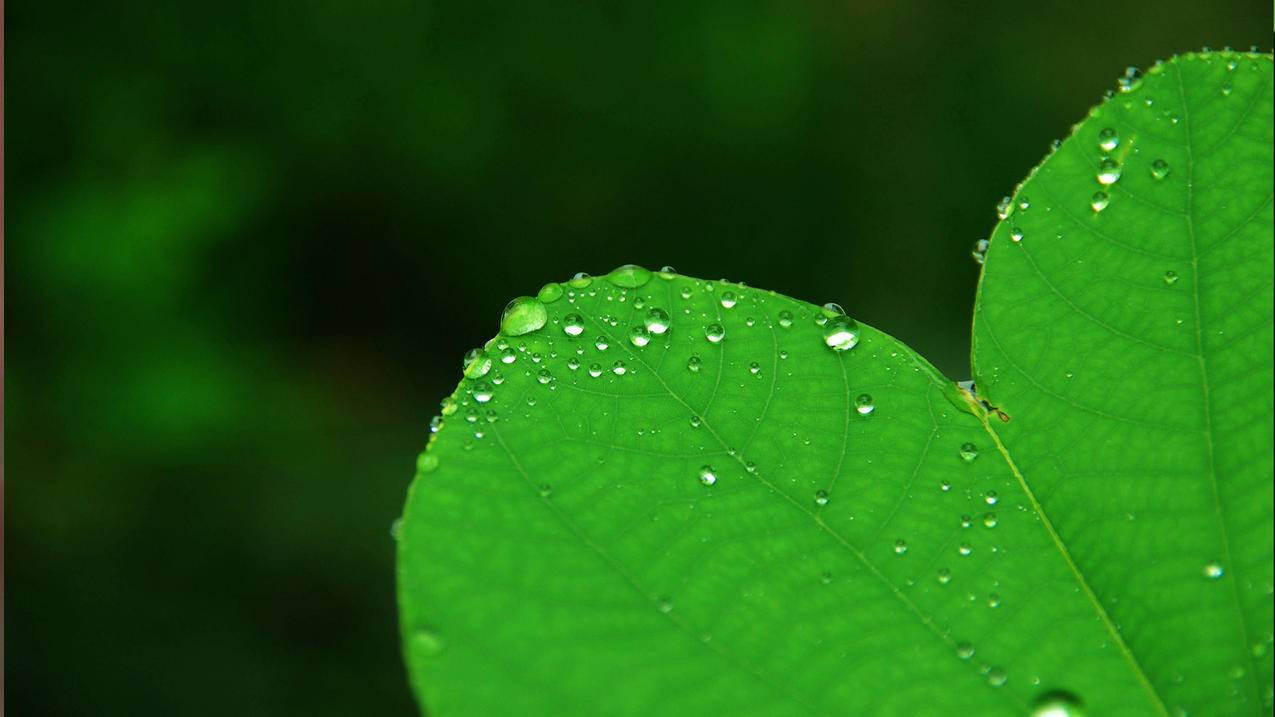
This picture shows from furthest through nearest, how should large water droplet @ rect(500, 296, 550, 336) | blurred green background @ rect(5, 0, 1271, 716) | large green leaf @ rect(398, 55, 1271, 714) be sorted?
blurred green background @ rect(5, 0, 1271, 716)
large water droplet @ rect(500, 296, 550, 336)
large green leaf @ rect(398, 55, 1271, 714)

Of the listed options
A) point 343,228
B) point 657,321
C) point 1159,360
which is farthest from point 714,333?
point 343,228

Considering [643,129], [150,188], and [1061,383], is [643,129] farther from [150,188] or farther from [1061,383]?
[1061,383]

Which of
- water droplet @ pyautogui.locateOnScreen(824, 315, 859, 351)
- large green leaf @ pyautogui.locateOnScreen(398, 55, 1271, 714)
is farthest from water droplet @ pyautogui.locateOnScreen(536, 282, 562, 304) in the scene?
water droplet @ pyautogui.locateOnScreen(824, 315, 859, 351)

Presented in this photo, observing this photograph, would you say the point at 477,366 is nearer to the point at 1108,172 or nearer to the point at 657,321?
the point at 657,321

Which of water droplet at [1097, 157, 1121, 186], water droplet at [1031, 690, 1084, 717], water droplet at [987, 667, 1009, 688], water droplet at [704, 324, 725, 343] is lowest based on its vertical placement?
water droplet at [1031, 690, 1084, 717]

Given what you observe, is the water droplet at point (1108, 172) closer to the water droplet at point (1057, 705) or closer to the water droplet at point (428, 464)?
the water droplet at point (1057, 705)

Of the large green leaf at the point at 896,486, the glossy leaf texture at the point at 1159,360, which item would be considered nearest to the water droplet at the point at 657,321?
the large green leaf at the point at 896,486

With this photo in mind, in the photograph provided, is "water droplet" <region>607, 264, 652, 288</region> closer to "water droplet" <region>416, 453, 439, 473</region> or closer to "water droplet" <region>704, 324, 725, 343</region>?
"water droplet" <region>704, 324, 725, 343</region>
